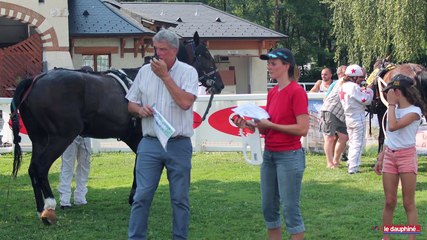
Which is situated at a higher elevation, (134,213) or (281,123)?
(281,123)

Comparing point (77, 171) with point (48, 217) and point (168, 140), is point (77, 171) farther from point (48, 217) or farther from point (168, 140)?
point (168, 140)

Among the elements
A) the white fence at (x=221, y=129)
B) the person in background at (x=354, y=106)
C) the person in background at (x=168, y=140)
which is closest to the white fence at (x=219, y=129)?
the white fence at (x=221, y=129)

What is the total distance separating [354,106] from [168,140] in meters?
6.80

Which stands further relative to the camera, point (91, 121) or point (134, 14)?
point (134, 14)

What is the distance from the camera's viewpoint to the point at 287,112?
239 inches

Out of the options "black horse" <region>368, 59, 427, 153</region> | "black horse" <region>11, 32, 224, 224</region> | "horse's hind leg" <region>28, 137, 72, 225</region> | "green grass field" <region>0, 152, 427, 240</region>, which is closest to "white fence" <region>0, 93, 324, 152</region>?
"green grass field" <region>0, 152, 427, 240</region>

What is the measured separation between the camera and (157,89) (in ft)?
20.5

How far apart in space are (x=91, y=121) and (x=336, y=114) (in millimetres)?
5608

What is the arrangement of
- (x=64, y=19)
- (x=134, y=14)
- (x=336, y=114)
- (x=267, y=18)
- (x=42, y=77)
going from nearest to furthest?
(x=42, y=77)
(x=336, y=114)
(x=64, y=19)
(x=134, y=14)
(x=267, y=18)

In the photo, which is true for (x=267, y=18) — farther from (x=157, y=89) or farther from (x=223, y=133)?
(x=157, y=89)

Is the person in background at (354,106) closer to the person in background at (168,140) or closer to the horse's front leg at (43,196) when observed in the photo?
the horse's front leg at (43,196)

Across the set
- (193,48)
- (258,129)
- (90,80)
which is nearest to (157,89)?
(258,129)

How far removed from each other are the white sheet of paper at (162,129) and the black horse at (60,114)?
269cm
